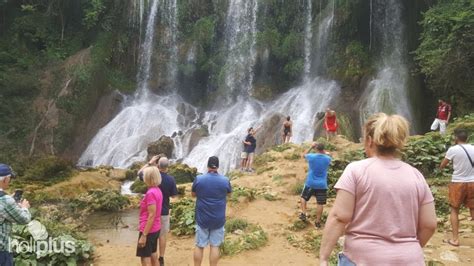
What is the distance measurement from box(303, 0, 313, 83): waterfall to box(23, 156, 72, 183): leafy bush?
13.7m

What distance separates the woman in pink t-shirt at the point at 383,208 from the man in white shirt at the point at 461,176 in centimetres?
400

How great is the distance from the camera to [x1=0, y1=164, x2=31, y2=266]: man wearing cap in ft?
13.4

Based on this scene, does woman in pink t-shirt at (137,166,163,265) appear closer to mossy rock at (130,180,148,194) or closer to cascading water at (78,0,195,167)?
mossy rock at (130,180,148,194)

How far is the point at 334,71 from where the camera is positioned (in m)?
22.5

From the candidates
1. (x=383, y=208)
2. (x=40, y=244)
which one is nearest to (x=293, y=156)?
(x=40, y=244)

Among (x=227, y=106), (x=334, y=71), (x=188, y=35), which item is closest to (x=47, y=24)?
(x=188, y=35)

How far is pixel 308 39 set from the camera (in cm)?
2412

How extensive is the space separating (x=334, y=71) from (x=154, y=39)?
11.4 metres

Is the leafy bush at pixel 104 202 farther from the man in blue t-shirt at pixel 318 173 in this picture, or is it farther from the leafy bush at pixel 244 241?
the man in blue t-shirt at pixel 318 173

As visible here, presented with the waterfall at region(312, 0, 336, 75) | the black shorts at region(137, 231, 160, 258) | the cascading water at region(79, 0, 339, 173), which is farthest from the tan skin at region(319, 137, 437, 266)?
the waterfall at region(312, 0, 336, 75)

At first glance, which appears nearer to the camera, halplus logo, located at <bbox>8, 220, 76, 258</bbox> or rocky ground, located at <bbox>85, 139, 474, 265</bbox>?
rocky ground, located at <bbox>85, 139, 474, 265</bbox>

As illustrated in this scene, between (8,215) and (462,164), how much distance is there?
567 centimetres

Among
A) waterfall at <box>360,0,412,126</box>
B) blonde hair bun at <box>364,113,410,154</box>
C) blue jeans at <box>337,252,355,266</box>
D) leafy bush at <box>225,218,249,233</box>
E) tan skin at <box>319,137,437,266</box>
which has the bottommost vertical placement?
leafy bush at <box>225,218,249,233</box>

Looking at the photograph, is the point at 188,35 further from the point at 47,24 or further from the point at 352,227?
the point at 352,227
